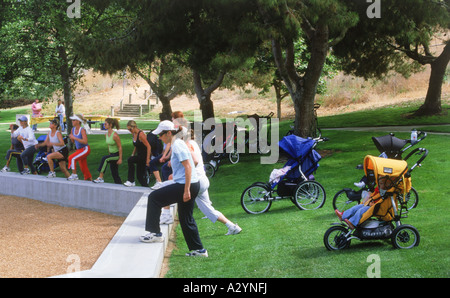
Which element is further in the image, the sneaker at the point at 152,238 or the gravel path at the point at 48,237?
the gravel path at the point at 48,237

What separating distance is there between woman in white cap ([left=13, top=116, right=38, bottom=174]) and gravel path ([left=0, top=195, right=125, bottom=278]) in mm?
2069

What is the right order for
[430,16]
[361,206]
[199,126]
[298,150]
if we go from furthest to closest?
[199,126] → [430,16] → [298,150] → [361,206]

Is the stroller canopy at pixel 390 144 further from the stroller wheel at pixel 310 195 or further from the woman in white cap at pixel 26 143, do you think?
the woman in white cap at pixel 26 143

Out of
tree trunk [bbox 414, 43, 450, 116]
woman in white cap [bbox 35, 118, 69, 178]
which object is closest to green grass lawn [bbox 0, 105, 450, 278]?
woman in white cap [bbox 35, 118, 69, 178]

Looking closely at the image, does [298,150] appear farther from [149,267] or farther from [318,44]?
[318,44]

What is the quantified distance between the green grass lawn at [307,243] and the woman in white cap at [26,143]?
19.3ft

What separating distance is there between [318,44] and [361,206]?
9764mm

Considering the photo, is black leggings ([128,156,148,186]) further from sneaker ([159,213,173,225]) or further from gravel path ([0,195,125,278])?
sneaker ([159,213,173,225])

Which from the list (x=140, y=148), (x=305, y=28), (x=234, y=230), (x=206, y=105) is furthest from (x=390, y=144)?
(x=206, y=105)

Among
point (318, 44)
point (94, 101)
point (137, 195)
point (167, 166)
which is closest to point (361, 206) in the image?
point (167, 166)

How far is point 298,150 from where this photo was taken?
10.7 metres

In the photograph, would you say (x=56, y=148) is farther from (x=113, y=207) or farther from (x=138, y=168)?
(x=113, y=207)

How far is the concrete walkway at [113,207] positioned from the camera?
643 cm

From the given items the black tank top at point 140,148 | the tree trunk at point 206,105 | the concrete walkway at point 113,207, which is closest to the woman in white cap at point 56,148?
the concrete walkway at point 113,207
